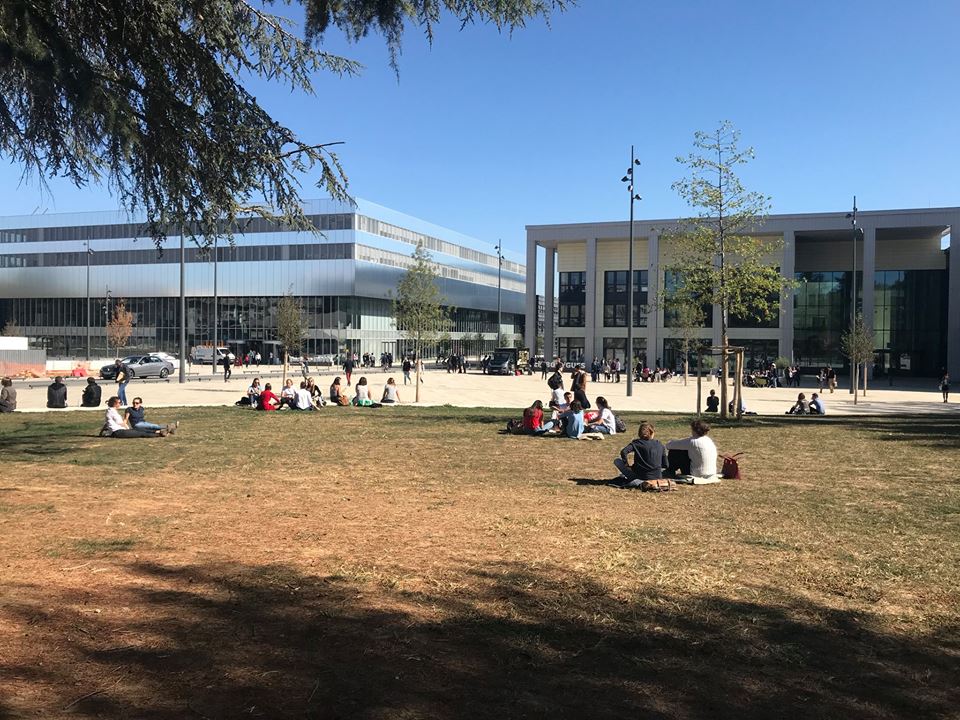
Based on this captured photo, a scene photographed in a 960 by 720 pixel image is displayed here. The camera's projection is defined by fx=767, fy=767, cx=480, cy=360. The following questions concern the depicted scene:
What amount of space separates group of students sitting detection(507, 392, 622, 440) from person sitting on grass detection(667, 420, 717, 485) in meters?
4.78

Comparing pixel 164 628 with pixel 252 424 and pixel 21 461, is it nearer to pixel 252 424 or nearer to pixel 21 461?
pixel 21 461

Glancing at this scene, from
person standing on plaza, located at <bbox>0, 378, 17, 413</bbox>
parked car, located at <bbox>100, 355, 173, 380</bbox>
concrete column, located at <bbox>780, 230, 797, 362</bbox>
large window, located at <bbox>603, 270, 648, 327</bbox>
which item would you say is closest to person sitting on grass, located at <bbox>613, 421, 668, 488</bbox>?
person standing on plaza, located at <bbox>0, 378, 17, 413</bbox>

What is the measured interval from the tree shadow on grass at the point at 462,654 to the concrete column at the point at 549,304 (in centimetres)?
6433

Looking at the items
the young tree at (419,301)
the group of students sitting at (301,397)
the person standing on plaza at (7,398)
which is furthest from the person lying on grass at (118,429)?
the young tree at (419,301)

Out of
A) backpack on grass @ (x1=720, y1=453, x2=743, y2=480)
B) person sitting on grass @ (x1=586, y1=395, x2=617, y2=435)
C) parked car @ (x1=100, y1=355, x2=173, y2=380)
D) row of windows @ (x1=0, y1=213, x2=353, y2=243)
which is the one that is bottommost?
backpack on grass @ (x1=720, y1=453, x2=743, y2=480)

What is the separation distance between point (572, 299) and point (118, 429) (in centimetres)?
5816

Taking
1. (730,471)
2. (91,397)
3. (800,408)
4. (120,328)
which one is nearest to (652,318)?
(800,408)

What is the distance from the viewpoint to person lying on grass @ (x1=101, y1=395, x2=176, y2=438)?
48.4 ft

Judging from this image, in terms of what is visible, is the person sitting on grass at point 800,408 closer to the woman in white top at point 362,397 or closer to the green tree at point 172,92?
the woman in white top at point 362,397

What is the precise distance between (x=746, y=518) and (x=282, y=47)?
7.67 m

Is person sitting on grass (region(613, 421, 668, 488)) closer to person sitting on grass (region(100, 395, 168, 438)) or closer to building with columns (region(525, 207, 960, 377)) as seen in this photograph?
person sitting on grass (region(100, 395, 168, 438))

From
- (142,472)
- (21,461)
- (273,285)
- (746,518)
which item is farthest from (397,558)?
(273,285)

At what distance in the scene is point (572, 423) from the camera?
15.6m

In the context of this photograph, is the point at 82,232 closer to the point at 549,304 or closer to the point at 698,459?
the point at 549,304
